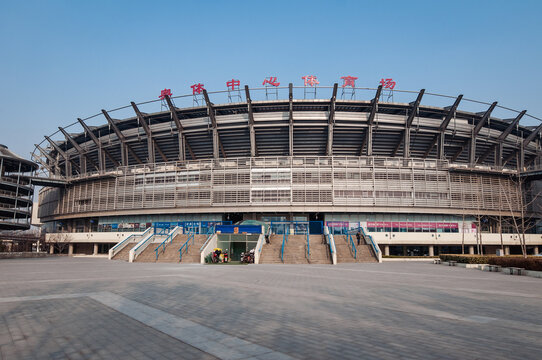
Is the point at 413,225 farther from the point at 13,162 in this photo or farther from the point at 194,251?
the point at 13,162

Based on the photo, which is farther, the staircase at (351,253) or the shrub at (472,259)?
the staircase at (351,253)

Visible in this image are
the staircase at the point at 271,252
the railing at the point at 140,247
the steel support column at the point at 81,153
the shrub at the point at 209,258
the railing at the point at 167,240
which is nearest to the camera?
the shrub at the point at 209,258

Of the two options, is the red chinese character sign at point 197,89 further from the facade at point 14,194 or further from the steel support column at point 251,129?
the facade at point 14,194

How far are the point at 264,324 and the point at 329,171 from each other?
43416mm

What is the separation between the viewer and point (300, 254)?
34.4 meters

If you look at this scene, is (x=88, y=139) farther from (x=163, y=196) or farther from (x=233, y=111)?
(x=233, y=111)

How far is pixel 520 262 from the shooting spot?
24391mm

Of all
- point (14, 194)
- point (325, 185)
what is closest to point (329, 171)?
point (325, 185)

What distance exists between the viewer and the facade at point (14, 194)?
5903 cm

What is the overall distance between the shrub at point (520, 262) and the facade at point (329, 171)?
20620 millimetres

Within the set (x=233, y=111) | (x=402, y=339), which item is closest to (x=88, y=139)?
(x=233, y=111)

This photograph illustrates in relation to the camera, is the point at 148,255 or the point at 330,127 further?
the point at 330,127

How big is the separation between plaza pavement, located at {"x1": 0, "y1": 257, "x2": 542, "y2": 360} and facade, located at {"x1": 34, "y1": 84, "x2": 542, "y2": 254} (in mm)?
36848

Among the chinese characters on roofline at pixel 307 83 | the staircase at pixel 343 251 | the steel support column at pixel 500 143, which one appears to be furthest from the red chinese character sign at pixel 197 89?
the steel support column at pixel 500 143
